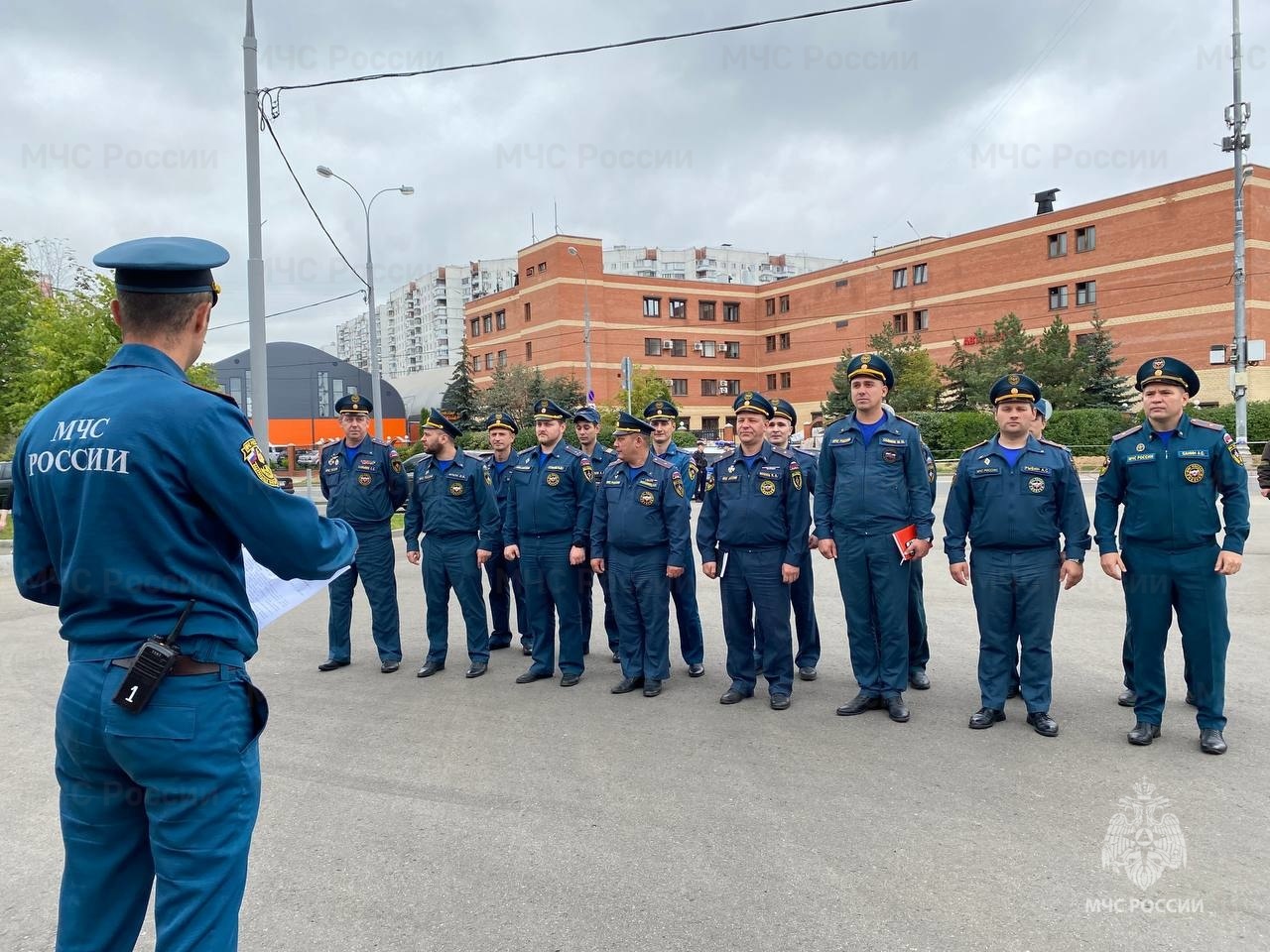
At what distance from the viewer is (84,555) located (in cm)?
191

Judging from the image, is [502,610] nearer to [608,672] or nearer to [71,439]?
[608,672]

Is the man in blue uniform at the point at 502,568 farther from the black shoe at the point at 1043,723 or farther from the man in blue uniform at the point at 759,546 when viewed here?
the black shoe at the point at 1043,723

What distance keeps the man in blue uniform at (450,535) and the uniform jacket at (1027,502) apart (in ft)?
11.8

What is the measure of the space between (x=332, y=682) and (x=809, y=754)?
12.1 feet

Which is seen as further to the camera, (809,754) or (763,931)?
(809,754)

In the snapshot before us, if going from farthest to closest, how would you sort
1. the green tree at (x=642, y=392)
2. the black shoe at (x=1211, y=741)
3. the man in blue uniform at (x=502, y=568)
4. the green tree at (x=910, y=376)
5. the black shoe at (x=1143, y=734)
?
the green tree at (x=642, y=392) → the green tree at (x=910, y=376) → the man in blue uniform at (x=502, y=568) → the black shoe at (x=1143, y=734) → the black shoe at (x=1211, y=741)

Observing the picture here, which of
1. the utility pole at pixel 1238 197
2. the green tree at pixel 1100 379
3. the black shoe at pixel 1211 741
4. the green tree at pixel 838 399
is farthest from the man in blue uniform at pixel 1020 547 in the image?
the green tree at pixel 838 399

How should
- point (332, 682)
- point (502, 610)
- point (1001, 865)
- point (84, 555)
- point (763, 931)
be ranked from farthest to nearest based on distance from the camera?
1. point (502, 610)
2. point (332, 682)
3. point (1001, 865)
4. point (763, 931)
5. point (84, 555)

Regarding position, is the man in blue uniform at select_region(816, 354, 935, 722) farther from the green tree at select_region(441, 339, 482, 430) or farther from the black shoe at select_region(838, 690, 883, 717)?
the green tree at select_region(441, 339, 482, 430)

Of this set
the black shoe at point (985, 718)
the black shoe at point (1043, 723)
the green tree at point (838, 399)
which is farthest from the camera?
the green tree at point (838, 399)

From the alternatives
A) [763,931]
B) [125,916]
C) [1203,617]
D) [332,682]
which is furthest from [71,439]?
[1203,617]

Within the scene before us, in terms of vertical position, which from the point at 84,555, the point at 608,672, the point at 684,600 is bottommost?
the point at 608,672

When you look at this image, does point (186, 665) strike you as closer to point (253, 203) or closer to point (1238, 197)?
point (253, 203)

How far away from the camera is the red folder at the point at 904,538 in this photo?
5.43 m
